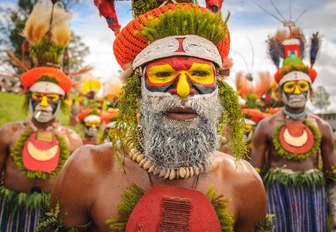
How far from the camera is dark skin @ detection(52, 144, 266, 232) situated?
7.25ft

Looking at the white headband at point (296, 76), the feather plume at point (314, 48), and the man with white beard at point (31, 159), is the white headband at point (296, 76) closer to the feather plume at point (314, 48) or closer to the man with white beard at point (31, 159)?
the feather plume at point (314, 48)

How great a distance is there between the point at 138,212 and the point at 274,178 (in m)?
4.00

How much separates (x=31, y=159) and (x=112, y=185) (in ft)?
9.60

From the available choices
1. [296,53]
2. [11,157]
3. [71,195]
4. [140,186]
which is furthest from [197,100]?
[296,53]

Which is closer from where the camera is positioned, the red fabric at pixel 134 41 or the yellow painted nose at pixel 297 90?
the red fabric at pixel 134 41

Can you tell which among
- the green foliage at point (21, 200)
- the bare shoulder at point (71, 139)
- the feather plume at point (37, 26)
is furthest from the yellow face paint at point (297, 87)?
the green foliage at point (21, 200)

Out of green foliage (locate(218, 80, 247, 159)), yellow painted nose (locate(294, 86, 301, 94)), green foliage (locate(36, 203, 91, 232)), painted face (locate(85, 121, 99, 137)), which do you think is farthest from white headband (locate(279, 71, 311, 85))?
painted face (locate(85, 121, 99, 137))

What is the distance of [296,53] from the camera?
20.5ft

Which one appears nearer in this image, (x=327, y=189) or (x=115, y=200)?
(x=115, y=200)

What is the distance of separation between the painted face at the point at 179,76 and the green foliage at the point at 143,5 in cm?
43

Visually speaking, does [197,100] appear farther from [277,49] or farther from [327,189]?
[277,49]

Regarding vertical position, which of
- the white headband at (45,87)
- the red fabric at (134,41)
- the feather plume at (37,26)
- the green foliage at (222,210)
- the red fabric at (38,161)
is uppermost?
the feather plume at (37,26)

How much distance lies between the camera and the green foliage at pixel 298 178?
18.3ft

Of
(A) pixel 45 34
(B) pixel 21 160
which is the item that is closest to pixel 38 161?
(B) pixel 21 160
